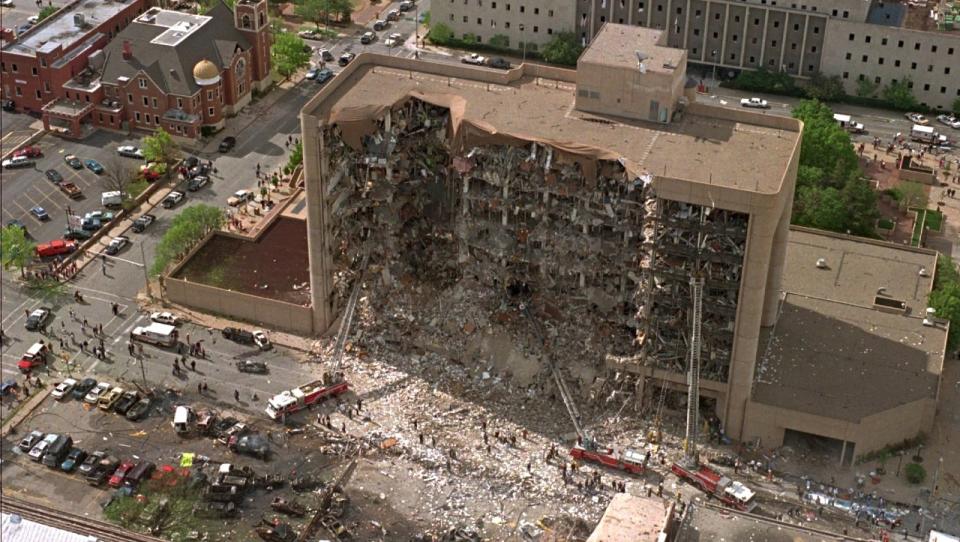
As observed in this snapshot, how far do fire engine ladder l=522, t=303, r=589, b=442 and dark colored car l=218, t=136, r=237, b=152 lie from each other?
59.4m

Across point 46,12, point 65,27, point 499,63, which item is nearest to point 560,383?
point 499,63

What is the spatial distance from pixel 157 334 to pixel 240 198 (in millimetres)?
30885

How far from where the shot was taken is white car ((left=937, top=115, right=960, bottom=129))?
177500mm

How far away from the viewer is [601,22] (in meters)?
191

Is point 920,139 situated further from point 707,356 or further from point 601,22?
point 707,356

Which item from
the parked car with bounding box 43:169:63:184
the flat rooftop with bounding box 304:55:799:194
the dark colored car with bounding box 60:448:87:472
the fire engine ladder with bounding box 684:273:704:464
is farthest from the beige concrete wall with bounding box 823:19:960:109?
the dark colored car with bounding box 60:448:87:472

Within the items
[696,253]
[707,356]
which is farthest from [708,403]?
[696,253]

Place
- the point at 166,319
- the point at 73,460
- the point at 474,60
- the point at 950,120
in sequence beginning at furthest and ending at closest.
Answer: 1. the point at 474,60
2. the point at 950,120
3. the point at 166,319
4. the point at 73,460

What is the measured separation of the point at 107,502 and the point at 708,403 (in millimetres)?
53139

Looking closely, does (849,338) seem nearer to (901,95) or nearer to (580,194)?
(580,194)

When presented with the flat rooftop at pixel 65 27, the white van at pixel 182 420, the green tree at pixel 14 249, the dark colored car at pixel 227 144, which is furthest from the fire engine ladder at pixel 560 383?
the flat rooftop at pixel 65 27

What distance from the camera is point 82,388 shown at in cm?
12375

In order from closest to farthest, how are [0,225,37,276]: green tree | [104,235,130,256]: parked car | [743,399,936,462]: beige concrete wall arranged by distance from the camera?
[743,399,936,462]: beige concrete wall
[0,225,37,276]: green tree
[104,235,130,256]: parked car

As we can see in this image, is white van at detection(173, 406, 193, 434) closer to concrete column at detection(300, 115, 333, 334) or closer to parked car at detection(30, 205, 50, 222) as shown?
concrete column at detection(300, 115, 333, 334)
